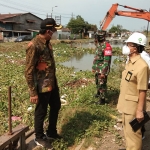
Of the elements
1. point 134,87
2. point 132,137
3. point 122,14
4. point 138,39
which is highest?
point 122,14

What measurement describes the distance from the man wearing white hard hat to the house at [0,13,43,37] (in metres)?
37.6

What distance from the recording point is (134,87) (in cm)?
271

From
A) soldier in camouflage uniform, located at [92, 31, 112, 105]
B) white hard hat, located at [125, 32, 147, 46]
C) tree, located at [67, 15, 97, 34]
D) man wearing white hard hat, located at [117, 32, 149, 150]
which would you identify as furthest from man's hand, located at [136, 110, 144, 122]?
tree, located at [67, 15, 97, 34]

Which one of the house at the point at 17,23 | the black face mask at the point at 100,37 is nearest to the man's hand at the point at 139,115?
the black face mask at the point at 100,37

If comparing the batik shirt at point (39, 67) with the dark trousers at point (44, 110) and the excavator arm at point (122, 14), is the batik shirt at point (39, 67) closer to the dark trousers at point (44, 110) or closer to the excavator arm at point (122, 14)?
the dark trousers at point (44, 110)

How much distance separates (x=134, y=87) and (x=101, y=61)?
Answer: 2697 mm

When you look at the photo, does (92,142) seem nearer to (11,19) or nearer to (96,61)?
(96,61)

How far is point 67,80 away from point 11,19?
3715 centimetres

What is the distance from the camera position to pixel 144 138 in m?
3.93

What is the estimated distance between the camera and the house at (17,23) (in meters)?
40.0

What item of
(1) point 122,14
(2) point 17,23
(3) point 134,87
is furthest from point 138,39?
(2) point 17,23

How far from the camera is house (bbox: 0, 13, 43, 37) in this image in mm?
39969

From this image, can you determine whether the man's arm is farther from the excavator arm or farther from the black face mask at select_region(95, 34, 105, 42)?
the excavator arm

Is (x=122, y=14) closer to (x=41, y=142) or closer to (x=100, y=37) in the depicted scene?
(x=100, y=37)
